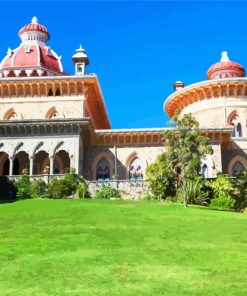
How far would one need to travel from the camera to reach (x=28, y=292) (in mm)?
11875

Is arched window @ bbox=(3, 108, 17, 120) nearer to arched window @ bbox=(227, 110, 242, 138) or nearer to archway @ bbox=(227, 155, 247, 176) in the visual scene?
archway @ bbox=(227, 155, 247, 176)

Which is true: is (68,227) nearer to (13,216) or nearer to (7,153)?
(13,216)

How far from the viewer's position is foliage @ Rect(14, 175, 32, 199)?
32.2 m

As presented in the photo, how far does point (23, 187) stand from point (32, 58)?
20277 mm

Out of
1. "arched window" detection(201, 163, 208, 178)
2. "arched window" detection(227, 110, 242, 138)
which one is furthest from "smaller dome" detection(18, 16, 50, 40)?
"arched window" detection(201, 163, 208, 178)

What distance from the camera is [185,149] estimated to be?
30.3 m

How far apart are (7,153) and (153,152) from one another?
10719 millimetres

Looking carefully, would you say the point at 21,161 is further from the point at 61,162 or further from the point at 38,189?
the point at 38,189

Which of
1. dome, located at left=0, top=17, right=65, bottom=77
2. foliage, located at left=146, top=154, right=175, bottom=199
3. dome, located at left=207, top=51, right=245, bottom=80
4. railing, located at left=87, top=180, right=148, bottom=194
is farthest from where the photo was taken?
dome, located at left=0, top=17, right=65, bottom=77

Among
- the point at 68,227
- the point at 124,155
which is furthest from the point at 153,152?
the point at 68,227

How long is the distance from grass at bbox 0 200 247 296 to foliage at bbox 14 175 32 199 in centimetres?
743

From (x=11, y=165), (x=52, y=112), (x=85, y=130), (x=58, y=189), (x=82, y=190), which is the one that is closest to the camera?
(x=58, y=189)

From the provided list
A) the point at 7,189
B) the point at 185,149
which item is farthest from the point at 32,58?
the point at 185,149

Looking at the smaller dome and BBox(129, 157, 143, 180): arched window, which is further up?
the smaller dome
